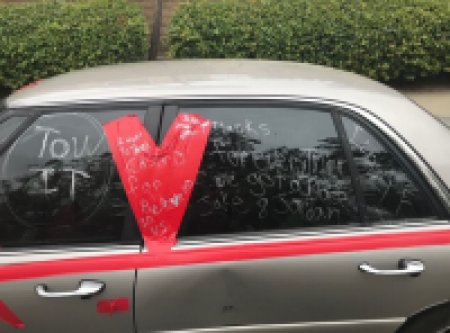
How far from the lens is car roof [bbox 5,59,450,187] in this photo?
2.40 metres

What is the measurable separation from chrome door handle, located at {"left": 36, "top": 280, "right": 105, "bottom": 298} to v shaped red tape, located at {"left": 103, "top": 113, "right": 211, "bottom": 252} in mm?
268

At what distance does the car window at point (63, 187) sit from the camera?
2.31 metres

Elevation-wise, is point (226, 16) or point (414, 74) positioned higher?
point (226, 16)

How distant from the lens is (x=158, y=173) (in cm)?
232

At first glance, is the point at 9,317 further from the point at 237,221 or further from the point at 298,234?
the point at 298,234

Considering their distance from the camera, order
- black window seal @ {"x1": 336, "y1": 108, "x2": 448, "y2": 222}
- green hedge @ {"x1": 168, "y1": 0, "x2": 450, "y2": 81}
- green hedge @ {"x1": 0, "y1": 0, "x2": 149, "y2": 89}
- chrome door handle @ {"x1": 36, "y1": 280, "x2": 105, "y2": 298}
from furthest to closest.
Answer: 1. green hedge @ {"x1": 168, "y1": 0, "x2": 450, "y2": 81}
2. green hedge @ {"x1": 0, "y1": 0, "x2": 149, "y2": 89}
3. black window seal @ {"x1": 336, "y1": 108, "x2": 448, "y2": 222}
4. chrome door handle @ {"x1": 36, "y1": 280, "x2": 105, "y2": 298}

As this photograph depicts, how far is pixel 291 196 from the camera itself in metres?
2.36

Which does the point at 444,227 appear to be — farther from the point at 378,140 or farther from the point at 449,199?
the point at 378,140

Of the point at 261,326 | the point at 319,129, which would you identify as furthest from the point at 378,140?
the point at 261,326

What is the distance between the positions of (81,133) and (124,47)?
16.4ft

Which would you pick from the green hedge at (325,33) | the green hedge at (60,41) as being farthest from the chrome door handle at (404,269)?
the green hedge at (60,41)

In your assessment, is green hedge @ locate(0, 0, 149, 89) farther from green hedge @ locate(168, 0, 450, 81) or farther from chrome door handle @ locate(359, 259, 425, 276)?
chrome door handle @ locate(359, 259, 425, 276)

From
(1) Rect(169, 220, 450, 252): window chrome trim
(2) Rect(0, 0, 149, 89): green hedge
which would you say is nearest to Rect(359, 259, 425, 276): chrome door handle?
(1) Rect(169, 220, 450, 252): window chrome trim

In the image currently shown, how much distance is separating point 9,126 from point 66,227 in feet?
1.75
